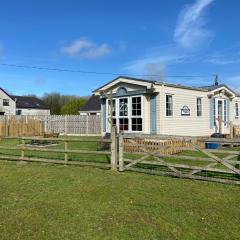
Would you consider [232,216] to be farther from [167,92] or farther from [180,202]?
[167,92]

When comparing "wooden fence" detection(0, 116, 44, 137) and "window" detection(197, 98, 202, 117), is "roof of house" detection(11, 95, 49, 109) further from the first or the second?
"window" detection(197, 98, 202, 117)

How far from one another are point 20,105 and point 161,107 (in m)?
55.6

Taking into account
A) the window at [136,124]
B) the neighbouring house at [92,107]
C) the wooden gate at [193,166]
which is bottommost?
the wooden gate at [193,166]

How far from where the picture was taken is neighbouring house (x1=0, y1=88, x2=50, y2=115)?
209ft

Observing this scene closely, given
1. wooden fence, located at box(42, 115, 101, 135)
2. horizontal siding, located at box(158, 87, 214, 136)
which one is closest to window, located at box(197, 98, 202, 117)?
horizontal siding, located at box(158, 87, 214, 136)

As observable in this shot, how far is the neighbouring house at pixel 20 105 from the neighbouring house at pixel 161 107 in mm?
44699

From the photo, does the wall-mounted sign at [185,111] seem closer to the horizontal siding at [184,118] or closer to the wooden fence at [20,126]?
the horizontal siding at [184,118]

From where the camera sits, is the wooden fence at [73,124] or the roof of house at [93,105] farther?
the roof of house at [93,105]

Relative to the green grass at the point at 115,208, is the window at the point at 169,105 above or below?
above

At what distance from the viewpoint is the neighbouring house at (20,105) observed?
63.7 meters

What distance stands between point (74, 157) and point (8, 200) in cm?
708

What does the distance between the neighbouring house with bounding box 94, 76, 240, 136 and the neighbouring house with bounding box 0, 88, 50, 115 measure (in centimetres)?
4470

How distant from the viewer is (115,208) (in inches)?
276

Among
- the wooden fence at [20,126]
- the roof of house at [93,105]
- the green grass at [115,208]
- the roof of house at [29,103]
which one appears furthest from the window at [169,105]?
the roof of house at [29,103]
